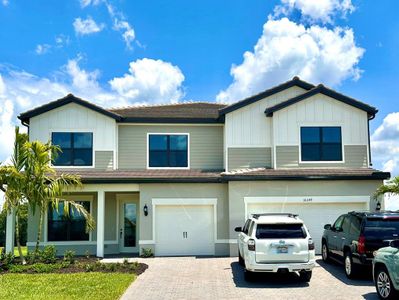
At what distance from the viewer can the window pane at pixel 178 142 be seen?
20672 mm

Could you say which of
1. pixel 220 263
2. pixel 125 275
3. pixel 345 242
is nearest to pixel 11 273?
pixel 125 275

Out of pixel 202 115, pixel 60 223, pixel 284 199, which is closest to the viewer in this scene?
pixel 284 199

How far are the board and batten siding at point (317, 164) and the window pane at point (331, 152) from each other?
0.82 ft

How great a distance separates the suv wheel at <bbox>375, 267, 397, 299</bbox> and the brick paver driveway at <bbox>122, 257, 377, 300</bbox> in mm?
599

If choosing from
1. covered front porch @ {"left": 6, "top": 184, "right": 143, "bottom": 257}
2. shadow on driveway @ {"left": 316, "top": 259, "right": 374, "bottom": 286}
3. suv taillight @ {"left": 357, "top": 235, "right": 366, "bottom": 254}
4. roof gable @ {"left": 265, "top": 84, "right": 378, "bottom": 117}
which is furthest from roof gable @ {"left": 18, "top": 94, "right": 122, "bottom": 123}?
suv taillight @ {"left": 357, "top": 235, "right": 366, "bottom": 254}

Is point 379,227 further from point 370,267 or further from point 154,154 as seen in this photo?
point 154,154

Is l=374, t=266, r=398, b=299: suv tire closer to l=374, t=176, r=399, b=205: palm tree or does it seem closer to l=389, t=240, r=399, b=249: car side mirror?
l=389, t=240, r=399, b=249: car side mirror

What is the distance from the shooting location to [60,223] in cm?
1972

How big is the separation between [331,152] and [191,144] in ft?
A: 20.3

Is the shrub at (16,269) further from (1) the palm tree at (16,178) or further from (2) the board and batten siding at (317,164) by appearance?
(2) the board and batten siding at (317,164)

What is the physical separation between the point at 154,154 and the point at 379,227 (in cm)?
1120

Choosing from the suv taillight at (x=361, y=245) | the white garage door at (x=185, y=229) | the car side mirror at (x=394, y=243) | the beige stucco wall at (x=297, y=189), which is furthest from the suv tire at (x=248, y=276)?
the white garage door at (x=185, y=229)

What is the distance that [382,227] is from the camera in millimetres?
11867

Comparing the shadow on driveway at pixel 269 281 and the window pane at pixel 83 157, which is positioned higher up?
the window pane at pixel 83 157
